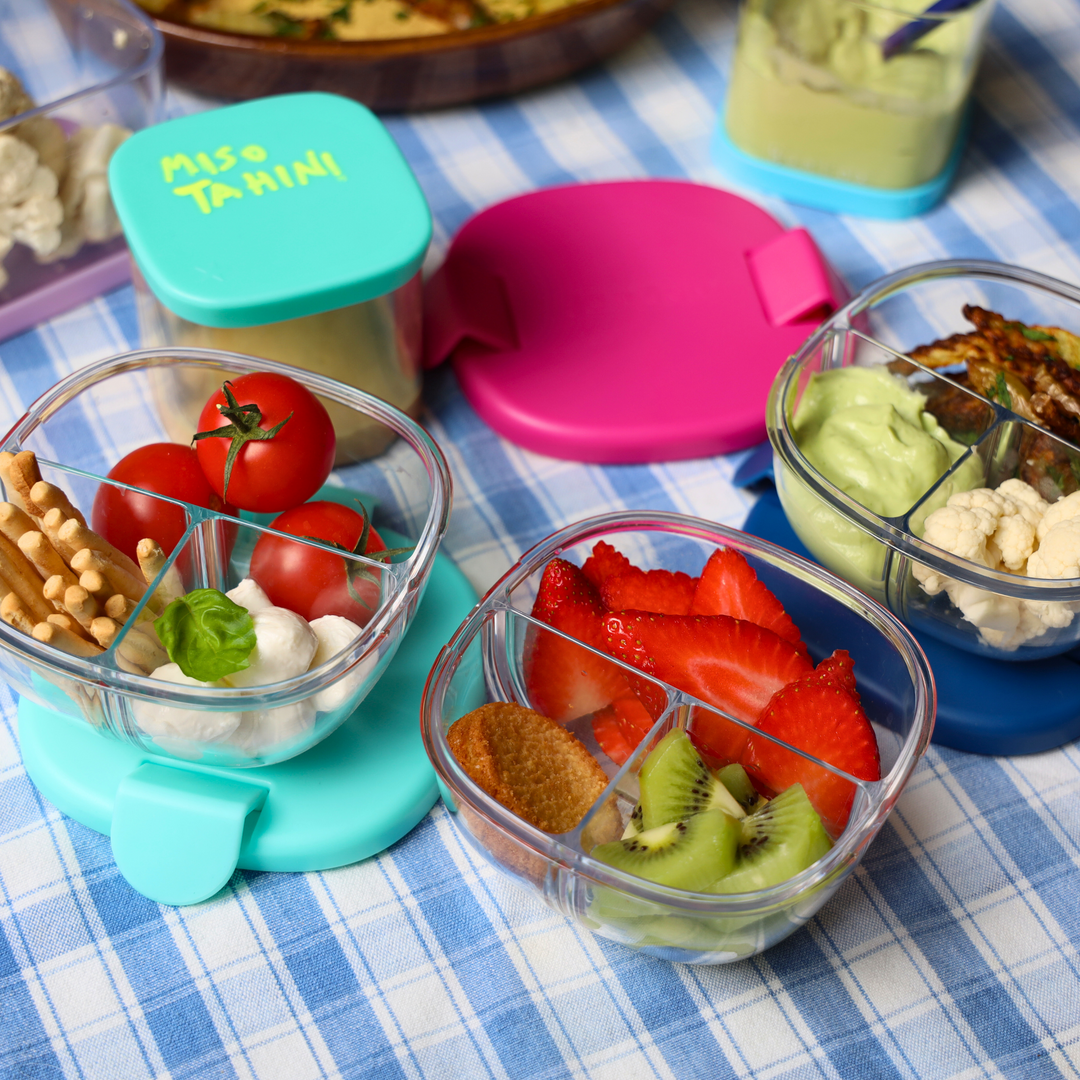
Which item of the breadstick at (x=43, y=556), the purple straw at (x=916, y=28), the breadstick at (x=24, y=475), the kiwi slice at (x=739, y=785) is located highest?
the purple straw at (x=916, y=28)

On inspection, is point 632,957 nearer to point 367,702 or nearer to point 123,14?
point 367,702

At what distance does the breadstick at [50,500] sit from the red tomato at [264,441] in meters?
0.10

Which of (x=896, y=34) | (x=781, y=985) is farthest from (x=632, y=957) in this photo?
(x=896, y=34)

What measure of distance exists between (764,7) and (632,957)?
98 centimetres

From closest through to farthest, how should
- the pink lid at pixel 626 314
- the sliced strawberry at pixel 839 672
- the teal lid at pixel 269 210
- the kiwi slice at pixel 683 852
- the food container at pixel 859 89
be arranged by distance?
the kiwi slice at pixel 683 852
the sliced strawberry at pixel 839 672
the teal lid at pixel 269 210
the pink lid at pixel 626 314
the food container at pixel 859 89

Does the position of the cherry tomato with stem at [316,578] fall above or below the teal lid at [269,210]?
below

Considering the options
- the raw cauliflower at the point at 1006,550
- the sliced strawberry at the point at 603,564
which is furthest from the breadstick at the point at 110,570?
the raw cauliflower at the point at 1006,550

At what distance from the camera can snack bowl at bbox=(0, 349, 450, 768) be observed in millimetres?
691

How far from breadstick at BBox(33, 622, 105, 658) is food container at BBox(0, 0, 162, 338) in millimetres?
532

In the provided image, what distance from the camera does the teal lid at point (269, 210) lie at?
2.84 ft

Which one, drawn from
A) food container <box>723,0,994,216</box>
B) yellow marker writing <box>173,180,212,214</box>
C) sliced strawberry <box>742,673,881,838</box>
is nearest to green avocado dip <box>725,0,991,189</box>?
food container <box>723,0,994,216</box>

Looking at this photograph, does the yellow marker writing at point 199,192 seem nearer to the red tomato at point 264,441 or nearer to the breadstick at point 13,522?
the red tomato at point 264,441

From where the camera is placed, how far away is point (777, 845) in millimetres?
662

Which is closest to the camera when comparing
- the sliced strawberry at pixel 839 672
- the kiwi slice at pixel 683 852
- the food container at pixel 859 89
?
the kiwi slice at pixel 683 852
